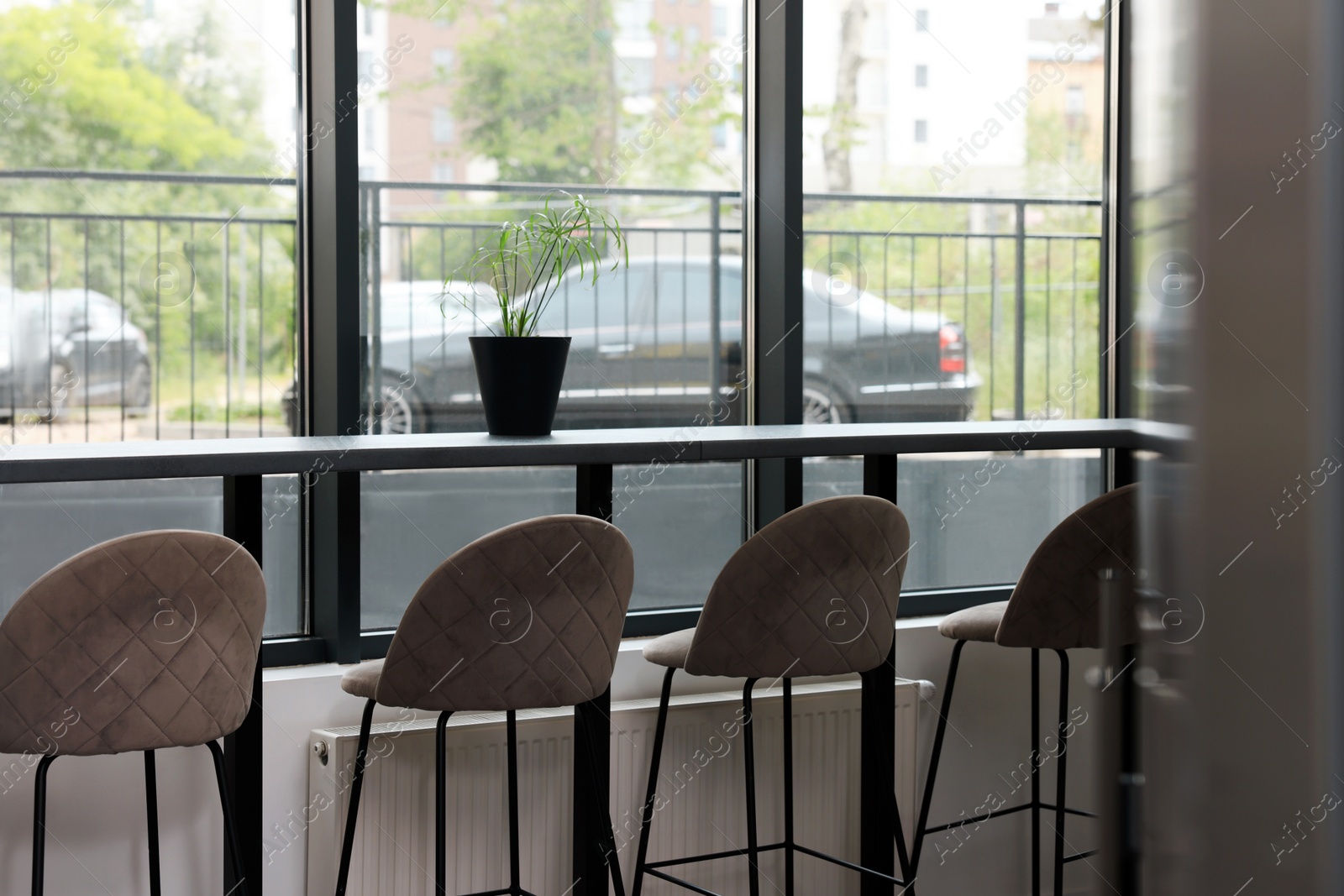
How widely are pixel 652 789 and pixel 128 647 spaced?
1.16m

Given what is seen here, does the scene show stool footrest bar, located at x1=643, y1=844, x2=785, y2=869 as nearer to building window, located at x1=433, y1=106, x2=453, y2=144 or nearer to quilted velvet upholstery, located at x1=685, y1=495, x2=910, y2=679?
quilted velvet upholstery, located at x1=685, y1=495, x2=910, y2=679

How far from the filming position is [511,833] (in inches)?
85.4

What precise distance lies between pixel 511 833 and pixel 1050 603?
3.63 feet

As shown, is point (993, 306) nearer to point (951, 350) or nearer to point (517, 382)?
point (951, 350)

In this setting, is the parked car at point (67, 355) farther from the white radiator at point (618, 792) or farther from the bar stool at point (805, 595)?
the bar stool at point (805, 595)

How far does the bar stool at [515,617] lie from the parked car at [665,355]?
84cm

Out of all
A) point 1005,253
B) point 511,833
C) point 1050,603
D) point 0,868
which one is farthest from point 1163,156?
point 1005,253

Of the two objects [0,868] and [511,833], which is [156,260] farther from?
[511,833]

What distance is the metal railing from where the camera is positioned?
2.50m

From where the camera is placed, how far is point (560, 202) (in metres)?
2.93

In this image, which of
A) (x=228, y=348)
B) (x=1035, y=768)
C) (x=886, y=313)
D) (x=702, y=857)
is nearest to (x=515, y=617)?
(x=702, y=857)

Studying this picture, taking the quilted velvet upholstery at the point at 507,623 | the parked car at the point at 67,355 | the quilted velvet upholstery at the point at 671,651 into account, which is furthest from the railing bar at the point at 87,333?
the quilted velvet upholstery at the point at 671,651

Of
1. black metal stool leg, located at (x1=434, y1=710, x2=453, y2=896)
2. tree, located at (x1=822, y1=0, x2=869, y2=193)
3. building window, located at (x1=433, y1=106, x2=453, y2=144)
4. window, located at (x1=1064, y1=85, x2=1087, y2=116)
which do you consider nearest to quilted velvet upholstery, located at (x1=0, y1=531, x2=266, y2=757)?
black metal stool leg, located at (x1=434, y1=710, x2=453, y2=896)

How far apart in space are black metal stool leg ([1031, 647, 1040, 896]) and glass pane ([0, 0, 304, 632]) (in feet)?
5.37
